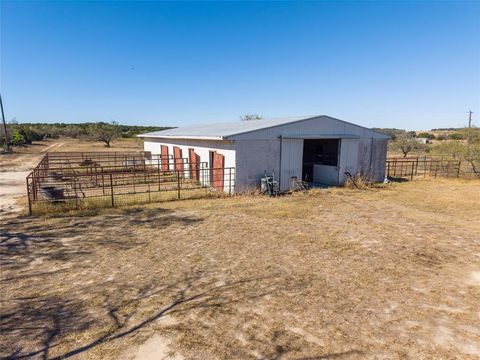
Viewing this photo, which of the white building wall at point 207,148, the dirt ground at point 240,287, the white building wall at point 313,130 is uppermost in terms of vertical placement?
the white building wall at point 313,130

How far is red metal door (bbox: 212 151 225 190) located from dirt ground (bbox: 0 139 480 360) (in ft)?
14.6

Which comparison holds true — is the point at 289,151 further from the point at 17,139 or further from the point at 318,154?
the point at 17,139

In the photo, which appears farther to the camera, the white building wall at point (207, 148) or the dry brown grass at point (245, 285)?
the white building wall at point (207, 148)

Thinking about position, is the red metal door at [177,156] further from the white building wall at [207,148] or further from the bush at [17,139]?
the bush at [17,139]

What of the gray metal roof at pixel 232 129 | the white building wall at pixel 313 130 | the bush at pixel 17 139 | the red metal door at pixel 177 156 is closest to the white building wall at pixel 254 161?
the white building wall at pixel 313 130

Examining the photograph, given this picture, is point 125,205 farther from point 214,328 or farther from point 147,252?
point 214,328

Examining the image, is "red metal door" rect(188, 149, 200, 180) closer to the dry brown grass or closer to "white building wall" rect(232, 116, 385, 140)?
"white building wall" rect(232, 116, 385, 140)

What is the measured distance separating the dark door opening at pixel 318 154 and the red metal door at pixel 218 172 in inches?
228

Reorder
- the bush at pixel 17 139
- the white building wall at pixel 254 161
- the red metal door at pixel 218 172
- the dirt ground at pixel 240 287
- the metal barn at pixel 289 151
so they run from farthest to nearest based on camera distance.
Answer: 1. the bush at pixel 17 139
2. the red metal door at pixel 218 172
3. the metal barn at pixel 289 151
4. the white building wall at pixel 254 161
5. the dirt ground at pixel 240 287

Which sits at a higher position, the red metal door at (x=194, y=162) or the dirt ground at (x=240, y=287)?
the red metal door at (x=194, y=162)

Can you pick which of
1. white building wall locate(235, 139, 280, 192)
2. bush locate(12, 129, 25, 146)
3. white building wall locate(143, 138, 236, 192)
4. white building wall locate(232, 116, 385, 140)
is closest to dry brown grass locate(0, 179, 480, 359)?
white building wall locate(235, 139, 280, 192)

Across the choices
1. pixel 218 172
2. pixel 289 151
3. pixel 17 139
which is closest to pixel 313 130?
pixel 289 151

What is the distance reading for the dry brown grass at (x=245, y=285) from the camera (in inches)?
157

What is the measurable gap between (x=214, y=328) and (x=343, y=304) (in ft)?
6.98
